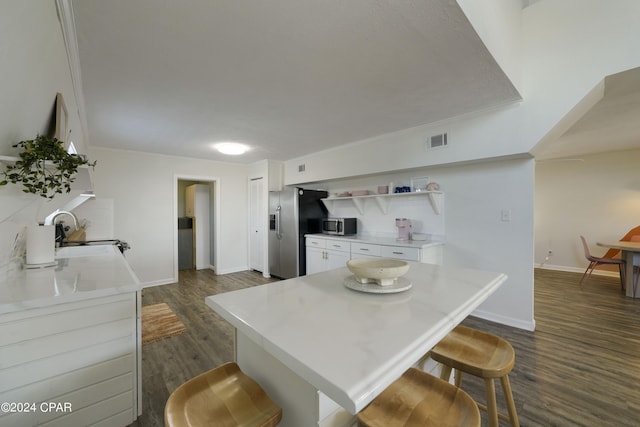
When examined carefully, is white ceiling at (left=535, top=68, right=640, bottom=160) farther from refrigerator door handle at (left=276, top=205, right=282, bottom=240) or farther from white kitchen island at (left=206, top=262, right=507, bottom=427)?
refrigerator door handle at (left=276, top=205, right=282, bottom=240)

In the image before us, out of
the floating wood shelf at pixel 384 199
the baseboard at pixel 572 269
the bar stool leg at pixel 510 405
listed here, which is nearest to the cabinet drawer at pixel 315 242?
the floating wood shelf at pixel 384 199

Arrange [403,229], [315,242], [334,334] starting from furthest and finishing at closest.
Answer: [315,242]
[403,229]
[334,334]

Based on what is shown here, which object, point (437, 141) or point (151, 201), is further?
point (151, 201)

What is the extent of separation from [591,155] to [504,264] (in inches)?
166

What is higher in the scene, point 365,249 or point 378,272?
point 378,272

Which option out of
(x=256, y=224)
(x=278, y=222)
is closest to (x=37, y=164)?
(x=278, y=222)

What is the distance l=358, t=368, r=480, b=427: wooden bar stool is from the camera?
81cm

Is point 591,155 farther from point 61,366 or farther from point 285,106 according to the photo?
point 61,366

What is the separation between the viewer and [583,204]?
16.5 feet

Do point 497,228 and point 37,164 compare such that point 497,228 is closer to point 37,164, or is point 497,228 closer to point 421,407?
point 421,407

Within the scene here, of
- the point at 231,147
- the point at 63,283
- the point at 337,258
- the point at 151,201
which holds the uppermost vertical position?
the point at 231,147

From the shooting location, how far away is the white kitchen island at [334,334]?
58 centimetres

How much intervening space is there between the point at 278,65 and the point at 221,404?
2.02m

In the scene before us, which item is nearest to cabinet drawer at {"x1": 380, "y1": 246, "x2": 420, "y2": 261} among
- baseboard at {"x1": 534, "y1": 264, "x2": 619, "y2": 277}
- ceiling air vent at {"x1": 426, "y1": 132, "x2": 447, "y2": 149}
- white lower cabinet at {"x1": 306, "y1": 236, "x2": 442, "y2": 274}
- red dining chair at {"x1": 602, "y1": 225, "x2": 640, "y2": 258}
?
white lower cabinet at {"x1": 306, "y1": 236, "x2": 442, "y2": 274}
